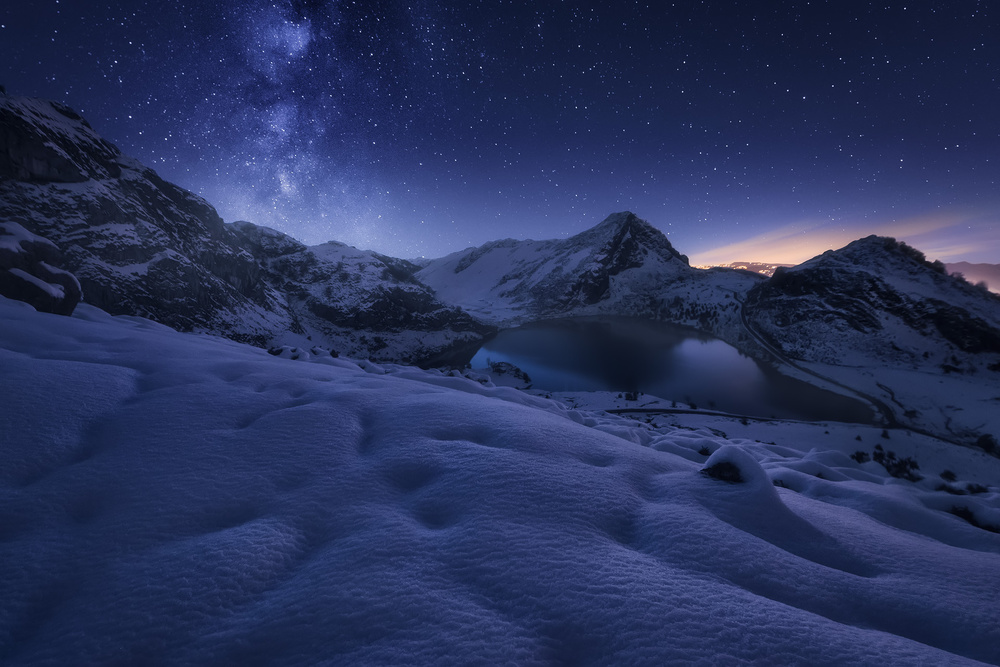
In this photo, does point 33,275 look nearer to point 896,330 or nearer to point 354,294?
point 354,294

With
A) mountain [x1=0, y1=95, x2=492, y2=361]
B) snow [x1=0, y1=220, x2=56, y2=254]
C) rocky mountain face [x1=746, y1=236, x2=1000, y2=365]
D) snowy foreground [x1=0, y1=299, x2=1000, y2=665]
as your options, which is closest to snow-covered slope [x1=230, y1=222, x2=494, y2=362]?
mountain [x1=0, y1=95, x2=492, y2=361]

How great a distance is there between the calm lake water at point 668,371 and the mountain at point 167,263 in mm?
24156

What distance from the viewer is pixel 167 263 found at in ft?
182

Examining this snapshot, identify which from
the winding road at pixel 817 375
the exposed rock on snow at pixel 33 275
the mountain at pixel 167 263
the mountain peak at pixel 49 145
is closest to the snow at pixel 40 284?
the exposed rock on snow at pixel 33 275

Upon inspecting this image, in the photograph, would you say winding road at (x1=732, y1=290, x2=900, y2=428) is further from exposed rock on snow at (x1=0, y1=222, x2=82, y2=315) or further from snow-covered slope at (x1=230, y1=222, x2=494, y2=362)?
exposed rock on snow at (x1=0, y1=222, x2=82, y2=315)

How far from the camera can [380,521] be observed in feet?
8.65

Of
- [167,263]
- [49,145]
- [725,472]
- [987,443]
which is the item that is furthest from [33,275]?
[987,443]

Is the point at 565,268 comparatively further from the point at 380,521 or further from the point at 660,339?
the point at 380,521

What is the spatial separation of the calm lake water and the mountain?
951 inches

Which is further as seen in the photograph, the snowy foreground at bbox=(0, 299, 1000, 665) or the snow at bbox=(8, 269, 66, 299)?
the snow at bbox=(8, 269, 66, 299)

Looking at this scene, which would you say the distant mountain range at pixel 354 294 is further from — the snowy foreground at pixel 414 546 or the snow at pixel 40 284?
the snowy foreground at pixel 414 546

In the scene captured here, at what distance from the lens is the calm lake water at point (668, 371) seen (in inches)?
1738

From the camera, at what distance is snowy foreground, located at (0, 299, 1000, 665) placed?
5.60 ft

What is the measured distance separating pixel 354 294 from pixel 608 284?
98.0 m
